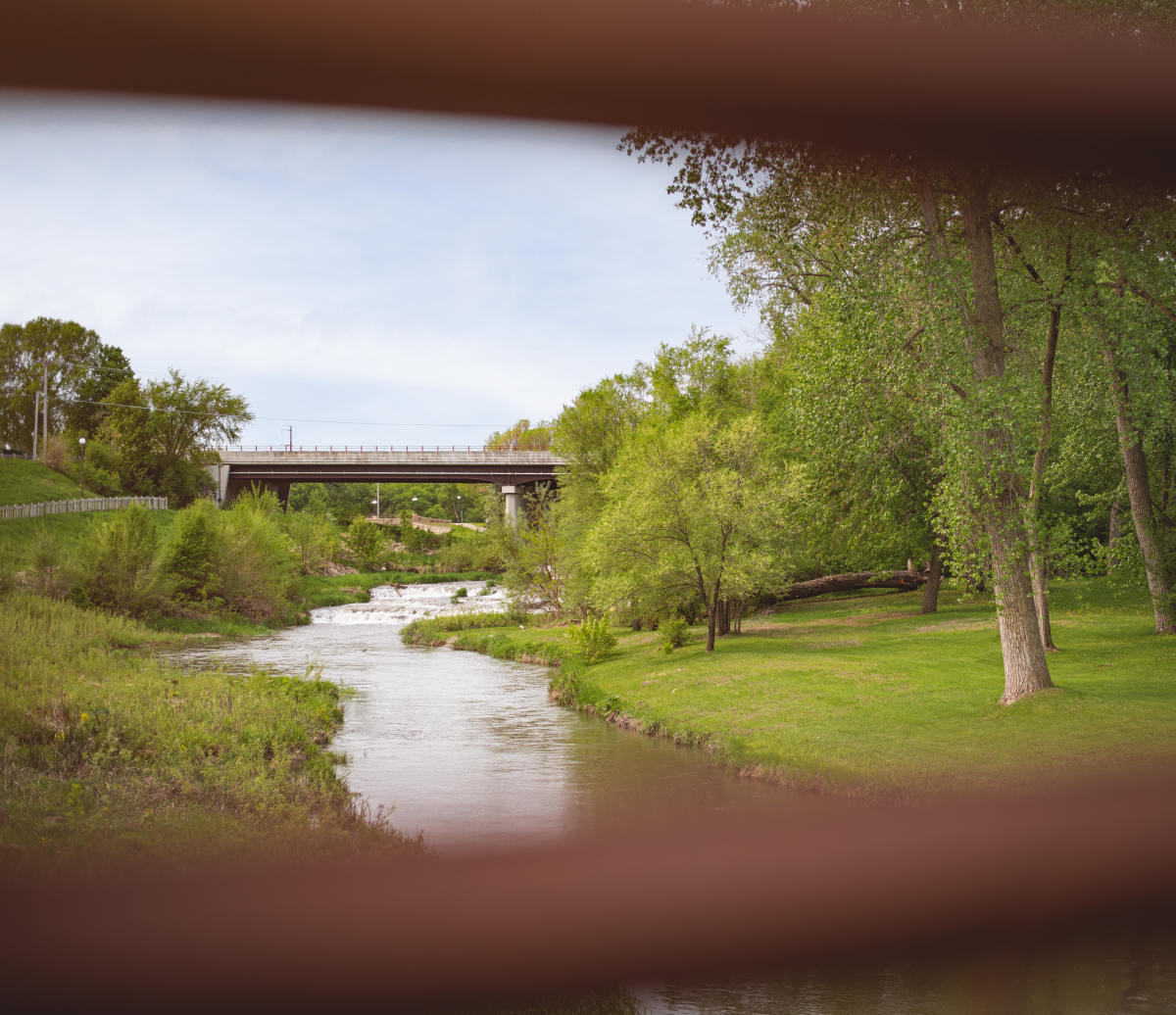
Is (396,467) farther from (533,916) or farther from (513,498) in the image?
(533,916)

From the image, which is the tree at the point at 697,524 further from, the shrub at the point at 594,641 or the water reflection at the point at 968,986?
the water reflection at the point at 968,986

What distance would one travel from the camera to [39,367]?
1.69 metres

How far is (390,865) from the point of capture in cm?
120

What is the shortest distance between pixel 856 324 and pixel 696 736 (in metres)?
4.97

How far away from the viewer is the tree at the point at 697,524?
44.8 feet

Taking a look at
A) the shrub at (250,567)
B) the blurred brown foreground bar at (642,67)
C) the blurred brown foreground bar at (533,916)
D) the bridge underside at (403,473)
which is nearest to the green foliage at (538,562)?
the shrub at (250,567)

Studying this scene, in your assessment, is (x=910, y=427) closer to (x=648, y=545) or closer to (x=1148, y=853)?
(x=648, y=545)

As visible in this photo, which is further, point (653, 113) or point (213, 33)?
point (653, 113)

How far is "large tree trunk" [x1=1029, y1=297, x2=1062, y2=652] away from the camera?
6.86 m

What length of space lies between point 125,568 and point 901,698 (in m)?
17.2

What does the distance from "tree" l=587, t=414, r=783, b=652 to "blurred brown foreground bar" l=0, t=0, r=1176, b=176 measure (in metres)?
11.8

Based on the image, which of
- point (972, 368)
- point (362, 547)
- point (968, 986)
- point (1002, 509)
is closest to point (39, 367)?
point (968, 986)

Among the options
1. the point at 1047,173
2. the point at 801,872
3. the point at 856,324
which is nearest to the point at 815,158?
the point at 1047,173

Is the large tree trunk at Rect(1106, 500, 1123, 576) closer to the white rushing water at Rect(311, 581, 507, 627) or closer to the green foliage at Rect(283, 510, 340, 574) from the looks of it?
the white rushing water at Rect(311, 581, 507, 627)
